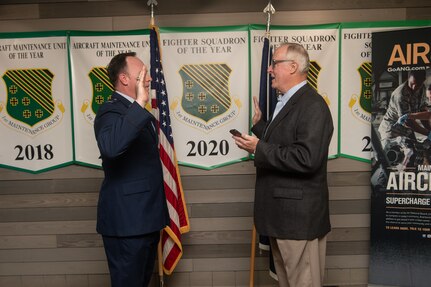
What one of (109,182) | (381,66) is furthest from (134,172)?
(381,66)

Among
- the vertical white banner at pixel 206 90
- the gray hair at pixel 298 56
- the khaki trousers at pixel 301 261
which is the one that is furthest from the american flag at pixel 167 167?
the gray hair at pixel 298 56

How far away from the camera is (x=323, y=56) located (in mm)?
2477

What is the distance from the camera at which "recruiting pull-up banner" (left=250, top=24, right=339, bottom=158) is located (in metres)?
2.46

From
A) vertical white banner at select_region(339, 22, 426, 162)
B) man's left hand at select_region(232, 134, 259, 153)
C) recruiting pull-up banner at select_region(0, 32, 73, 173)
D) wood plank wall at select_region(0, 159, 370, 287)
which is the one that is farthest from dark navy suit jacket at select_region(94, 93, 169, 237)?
vertical white banner at select_region(339, 22, 426, 162)

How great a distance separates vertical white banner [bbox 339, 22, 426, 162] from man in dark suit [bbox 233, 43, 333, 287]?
0.89 meters

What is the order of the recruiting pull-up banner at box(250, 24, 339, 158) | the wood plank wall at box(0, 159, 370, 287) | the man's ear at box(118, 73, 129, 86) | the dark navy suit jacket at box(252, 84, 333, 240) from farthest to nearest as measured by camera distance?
the wood plank wall at box(0, 159, 370, 287), the recruiting pull-up banner at box(250, 24, 339, 158), the man's ear at box(118, 73, 129, 86), the dark navy suit jacket at box(252, 84, 333, 240)

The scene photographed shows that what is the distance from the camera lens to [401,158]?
7.82ft

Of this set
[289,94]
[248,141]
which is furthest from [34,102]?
[289,94]

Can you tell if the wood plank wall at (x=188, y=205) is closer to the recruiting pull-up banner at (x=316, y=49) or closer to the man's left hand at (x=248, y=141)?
the recruiting pull-up banner at (x=316, y=49)

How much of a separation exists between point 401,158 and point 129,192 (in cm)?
174

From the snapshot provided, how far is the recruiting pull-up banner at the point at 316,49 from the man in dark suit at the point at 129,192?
39.3 inches

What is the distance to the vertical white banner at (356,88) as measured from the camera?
2459 millimetres

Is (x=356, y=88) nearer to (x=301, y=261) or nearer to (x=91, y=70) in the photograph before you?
(x=301, y=261)

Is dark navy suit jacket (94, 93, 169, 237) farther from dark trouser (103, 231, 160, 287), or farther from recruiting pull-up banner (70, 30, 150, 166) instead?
recruiting pull-up banner (70, 30, 150, 166)
